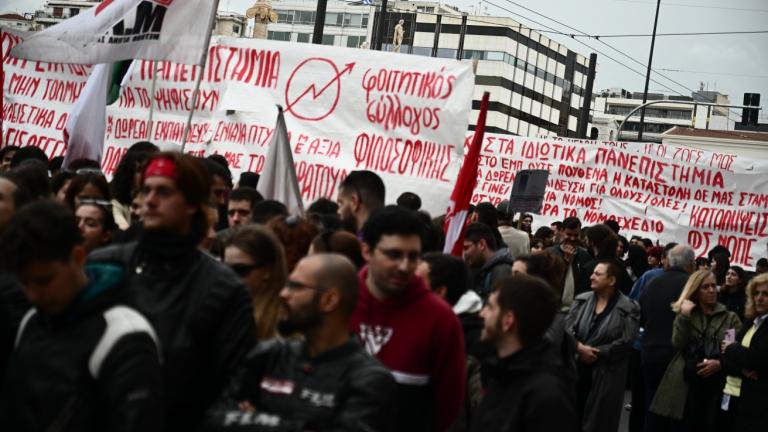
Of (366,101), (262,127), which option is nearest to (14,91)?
(262,127)

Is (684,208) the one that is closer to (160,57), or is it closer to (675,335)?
(675,335)

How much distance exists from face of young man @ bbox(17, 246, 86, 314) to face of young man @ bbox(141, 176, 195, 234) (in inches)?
29.7

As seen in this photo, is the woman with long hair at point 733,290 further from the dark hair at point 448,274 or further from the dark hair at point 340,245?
the dark hair at point 340,245

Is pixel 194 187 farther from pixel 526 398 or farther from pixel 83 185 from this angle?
pixel 83 185

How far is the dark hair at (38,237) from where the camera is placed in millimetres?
3318

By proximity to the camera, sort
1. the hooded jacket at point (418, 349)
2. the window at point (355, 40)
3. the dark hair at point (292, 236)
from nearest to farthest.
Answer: the hooded jacket at point (418, 349), the dark hair at point (292, 236), the window at point (355, 40)

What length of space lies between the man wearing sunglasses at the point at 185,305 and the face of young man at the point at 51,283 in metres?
0.51

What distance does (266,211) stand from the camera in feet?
21.7

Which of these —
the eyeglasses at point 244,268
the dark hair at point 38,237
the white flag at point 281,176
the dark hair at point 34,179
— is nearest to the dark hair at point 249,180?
the white flag at point 281,176

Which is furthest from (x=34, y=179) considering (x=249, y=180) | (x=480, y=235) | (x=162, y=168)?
(x=249, y=180)

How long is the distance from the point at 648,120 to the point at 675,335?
6357 inches

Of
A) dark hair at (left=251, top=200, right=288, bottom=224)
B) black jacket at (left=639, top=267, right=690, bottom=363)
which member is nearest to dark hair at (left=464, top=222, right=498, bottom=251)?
dark hair at (left=251, top=200, right=288, bottom=224)

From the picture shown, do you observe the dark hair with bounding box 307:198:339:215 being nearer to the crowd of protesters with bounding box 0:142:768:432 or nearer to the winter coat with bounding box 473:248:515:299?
the crowd of protesters with bounding box 0:142:768:432

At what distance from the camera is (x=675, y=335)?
35.1 feet
